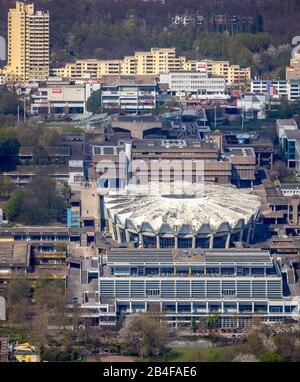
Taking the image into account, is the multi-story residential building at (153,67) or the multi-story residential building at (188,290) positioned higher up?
the multi-story residential building at (153,67)

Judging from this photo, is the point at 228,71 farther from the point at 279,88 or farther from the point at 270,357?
the point at 270,357

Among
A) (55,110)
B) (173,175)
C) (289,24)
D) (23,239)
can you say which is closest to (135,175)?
(173,175)

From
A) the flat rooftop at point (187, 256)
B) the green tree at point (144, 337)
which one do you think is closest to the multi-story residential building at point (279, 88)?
the flat rooftop at point (187, 256)

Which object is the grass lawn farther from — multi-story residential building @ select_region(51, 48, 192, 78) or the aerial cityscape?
multi-story residential building @ select_region(51, 48, 192, 78)

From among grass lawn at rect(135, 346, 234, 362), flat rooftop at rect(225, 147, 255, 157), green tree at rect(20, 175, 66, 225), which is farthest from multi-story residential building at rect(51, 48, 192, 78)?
grass lawn at rect(135, 346, 234, 362)

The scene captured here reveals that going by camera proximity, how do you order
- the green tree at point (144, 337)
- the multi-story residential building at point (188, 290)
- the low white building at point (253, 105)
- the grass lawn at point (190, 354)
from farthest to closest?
the low white building at point (253, 105) < the multi-story residential building at point (188, 290) < the green tree at point (144, 337) < the grass lawn at point (190, 354)

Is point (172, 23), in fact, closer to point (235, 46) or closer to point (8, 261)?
point (235, 46)

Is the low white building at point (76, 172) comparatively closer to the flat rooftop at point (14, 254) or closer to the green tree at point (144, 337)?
the flat rooftop at point (14, 254)
